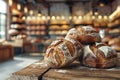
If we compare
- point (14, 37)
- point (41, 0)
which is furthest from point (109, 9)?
point (14, 37)

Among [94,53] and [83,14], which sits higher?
[83,14]

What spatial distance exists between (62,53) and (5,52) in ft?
21.2

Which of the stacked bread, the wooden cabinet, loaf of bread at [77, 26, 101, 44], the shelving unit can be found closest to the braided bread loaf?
the stacked bread

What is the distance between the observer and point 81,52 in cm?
112

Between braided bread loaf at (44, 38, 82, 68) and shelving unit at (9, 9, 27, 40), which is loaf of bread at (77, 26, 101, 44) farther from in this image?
shelving unit at (9, 9, 27, 40)

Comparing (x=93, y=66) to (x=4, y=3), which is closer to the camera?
(x=93, y=66)

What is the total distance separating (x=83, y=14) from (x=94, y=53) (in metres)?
11.5

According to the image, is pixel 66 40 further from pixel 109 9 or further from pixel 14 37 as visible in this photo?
pixel 109 9

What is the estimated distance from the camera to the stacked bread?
1.05 meters

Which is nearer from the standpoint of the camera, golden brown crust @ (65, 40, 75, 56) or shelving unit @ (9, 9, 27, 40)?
golden brown crust @ (65, 40, 75, 56)

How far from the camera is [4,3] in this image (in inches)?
415

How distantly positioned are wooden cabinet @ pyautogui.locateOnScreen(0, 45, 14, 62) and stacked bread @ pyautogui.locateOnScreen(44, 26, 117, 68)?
5978mm

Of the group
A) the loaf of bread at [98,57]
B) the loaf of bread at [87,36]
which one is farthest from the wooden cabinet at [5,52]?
the loaf of bread at [98,57]

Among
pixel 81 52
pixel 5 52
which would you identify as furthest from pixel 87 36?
pixel 5 52
